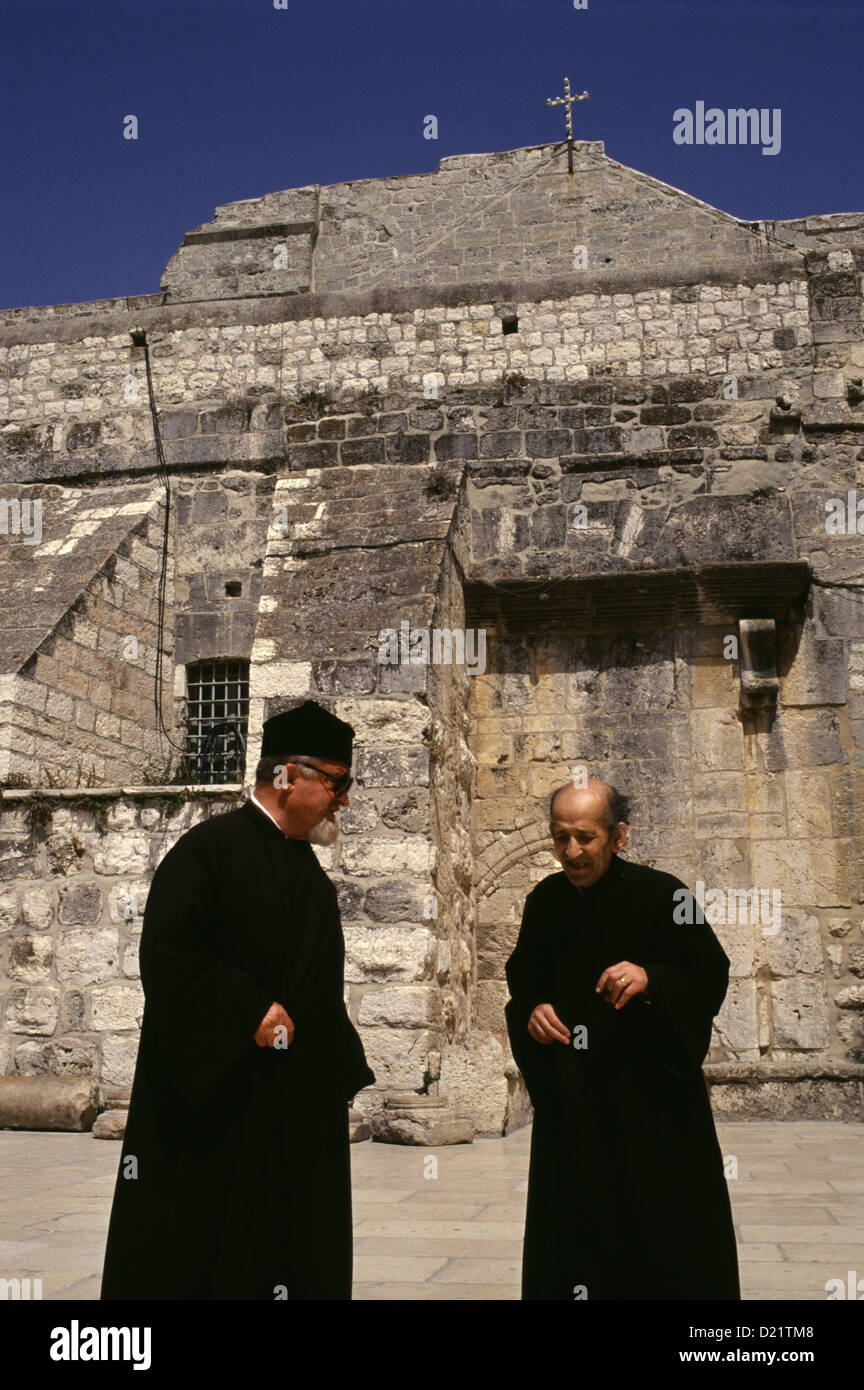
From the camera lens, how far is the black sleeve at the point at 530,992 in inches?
119

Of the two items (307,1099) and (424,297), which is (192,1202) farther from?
(424,297)

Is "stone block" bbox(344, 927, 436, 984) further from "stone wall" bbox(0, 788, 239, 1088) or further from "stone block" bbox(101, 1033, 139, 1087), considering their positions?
"stone block" bbox(101, 1033, 139, 1087)

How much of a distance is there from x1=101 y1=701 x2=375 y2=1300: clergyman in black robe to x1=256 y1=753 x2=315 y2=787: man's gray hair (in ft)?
0.06

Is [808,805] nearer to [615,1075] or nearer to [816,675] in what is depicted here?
[816,675]

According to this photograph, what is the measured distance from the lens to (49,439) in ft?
33.7

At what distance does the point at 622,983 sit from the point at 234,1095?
92 cm

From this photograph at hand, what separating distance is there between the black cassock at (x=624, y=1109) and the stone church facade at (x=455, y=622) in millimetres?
3723

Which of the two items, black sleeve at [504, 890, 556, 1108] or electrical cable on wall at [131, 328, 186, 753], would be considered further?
electrical cable on wall at [131, 328, 186, 753]

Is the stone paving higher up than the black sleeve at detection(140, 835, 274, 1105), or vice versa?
the black sleeve at detection(140, 835, 274, 1105)

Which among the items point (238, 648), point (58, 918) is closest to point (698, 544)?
point (238, 648)

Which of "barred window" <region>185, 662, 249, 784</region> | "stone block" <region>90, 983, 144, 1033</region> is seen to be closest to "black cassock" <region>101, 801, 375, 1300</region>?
"stone block" <region>90, 983, 144, 1033</region>

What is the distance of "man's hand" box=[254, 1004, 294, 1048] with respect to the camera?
9.22ft

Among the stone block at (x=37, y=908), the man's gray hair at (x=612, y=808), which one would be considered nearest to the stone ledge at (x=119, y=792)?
the stone block at (x=37, y=908)

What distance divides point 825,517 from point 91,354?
6008mm
